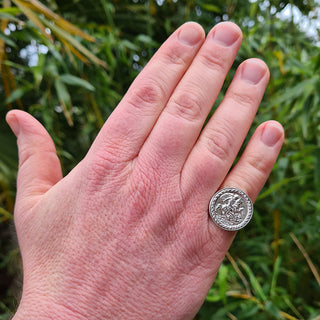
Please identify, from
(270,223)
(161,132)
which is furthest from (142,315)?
(270,223)

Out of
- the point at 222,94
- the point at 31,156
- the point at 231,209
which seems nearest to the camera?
the point at 231,209

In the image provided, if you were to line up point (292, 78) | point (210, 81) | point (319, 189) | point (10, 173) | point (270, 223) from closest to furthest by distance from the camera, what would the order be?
point (210, 81), point (319, 189), point (292, 78), point (10, 173), point (270, 223)

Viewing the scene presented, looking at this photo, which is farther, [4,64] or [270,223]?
[270,223]

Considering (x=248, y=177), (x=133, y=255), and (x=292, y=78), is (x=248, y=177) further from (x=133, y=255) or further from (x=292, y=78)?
(x=292, y=78)

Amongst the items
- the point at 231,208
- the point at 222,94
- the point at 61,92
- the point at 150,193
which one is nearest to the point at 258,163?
the point at 231,208

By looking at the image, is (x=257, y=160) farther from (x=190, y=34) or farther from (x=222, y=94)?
(x=222, y=94)

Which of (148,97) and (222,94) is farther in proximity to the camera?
(222,94)

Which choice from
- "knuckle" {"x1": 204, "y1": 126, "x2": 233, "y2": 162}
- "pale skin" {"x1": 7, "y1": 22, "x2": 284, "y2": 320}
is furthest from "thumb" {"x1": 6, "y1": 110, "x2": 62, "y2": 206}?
"knuckle" {"x1": 204, "y1": 126, "x2": 233, "y2": 162}
